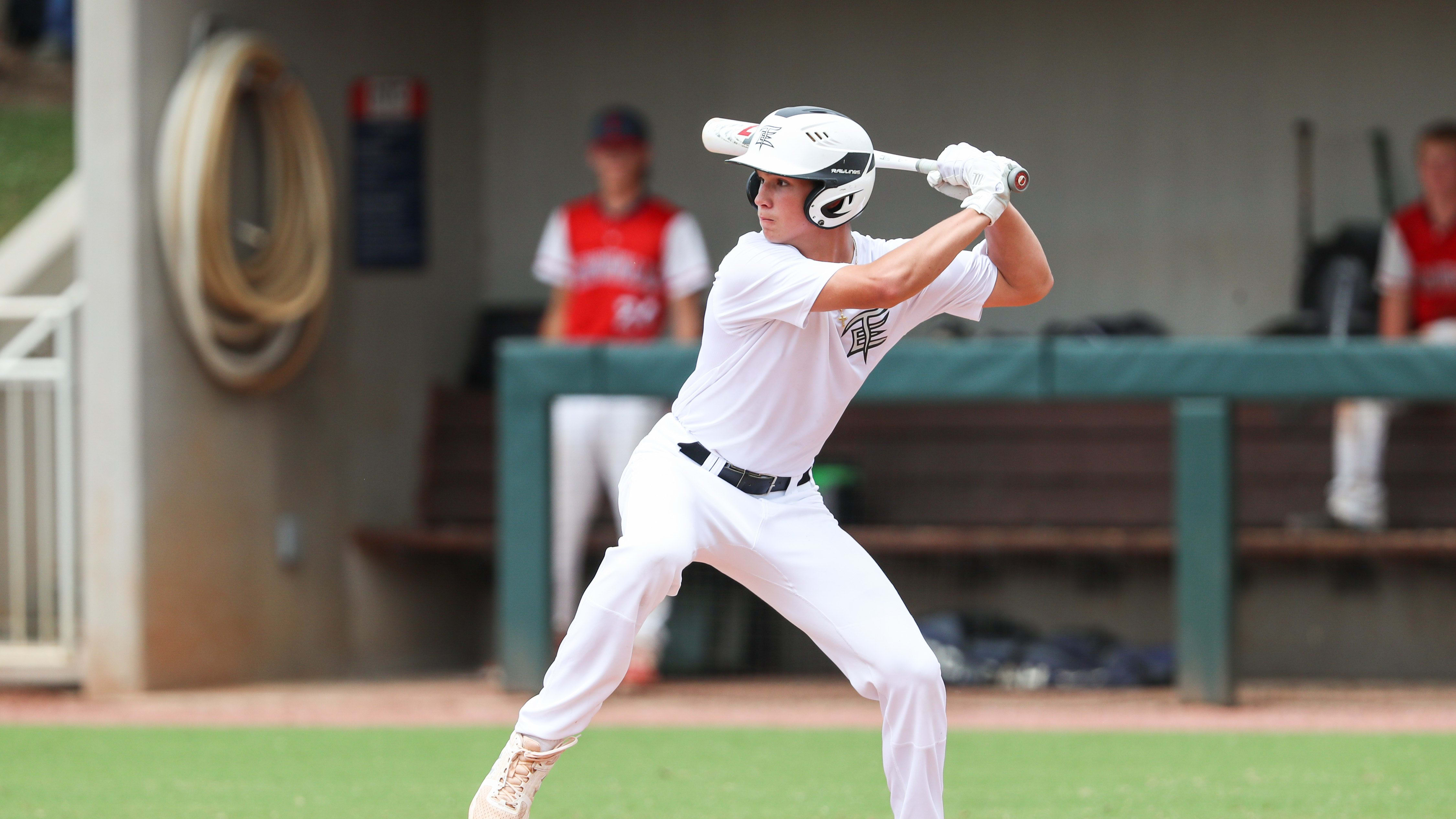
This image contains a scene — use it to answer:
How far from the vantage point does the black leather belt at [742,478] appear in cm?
366

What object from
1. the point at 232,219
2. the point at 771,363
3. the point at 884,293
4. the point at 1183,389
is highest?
the point at 232,219

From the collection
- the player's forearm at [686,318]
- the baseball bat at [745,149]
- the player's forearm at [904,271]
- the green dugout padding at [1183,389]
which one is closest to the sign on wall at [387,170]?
the player's forearm at [686,318]

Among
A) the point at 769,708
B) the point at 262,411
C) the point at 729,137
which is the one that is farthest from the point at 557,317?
the point at 729,137

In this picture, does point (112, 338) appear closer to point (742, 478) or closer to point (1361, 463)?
point (742, 478)

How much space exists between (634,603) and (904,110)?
18.0 feet

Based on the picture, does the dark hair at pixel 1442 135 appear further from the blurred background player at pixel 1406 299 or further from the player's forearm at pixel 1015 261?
the player's forearm at pixel 1015 261

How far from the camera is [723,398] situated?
369cm

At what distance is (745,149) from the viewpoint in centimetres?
366

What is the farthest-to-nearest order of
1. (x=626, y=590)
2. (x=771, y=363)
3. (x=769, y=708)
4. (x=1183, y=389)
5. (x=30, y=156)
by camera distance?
(x=30, y=156), (x=769, y=708), (x=1183, y=389), (x=771, y=363), (x=626, y=590)

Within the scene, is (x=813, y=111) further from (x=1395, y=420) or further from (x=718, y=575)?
(x=1395, y=420)

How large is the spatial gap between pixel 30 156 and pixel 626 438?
235 inches

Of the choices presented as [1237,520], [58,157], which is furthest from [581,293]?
[58,157]

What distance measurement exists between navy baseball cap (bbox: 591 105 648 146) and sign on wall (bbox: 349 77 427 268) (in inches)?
54.4

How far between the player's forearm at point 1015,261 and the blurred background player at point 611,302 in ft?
9.91
